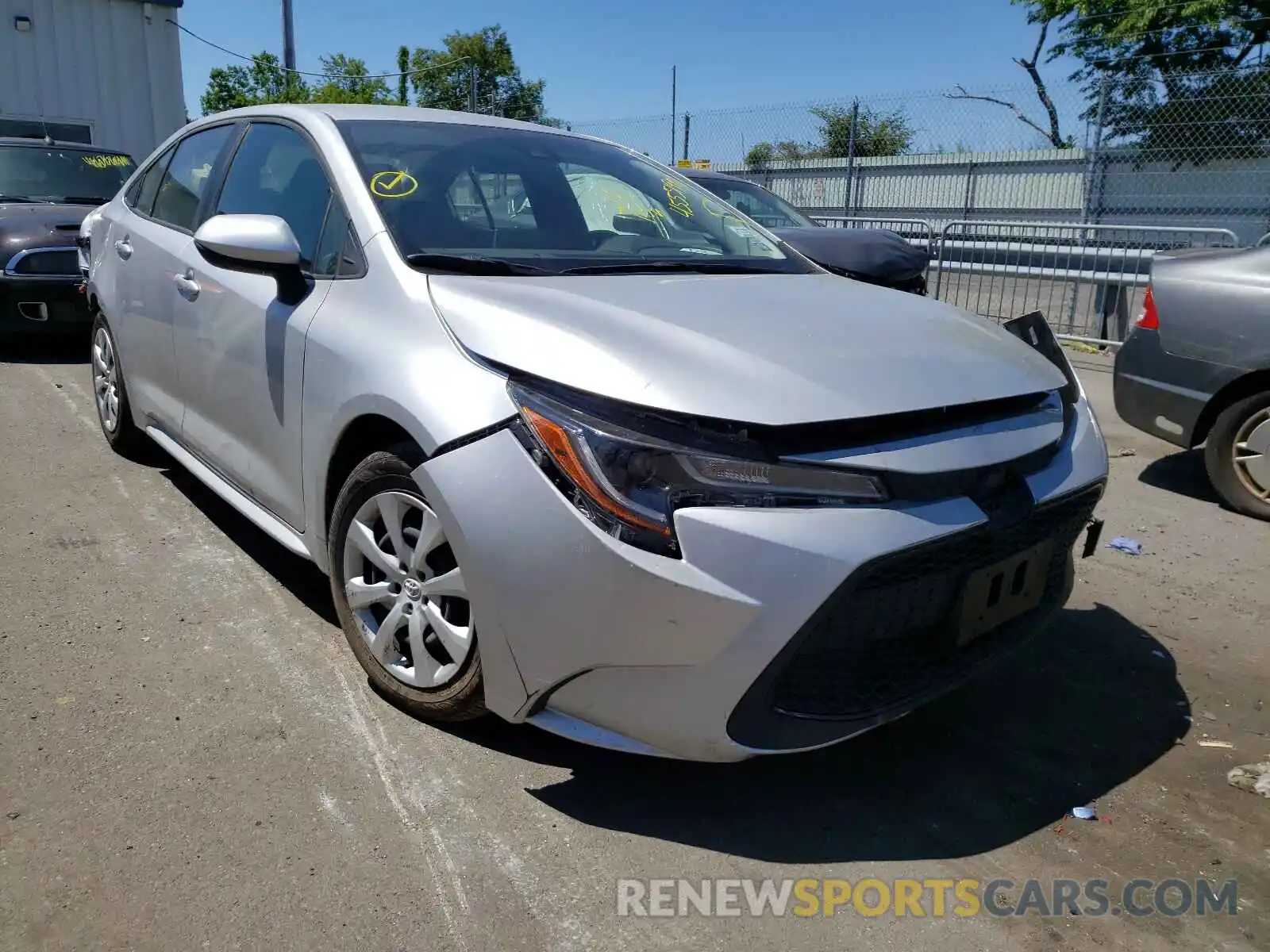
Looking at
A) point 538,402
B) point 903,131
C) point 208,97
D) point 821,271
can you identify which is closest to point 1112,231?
point 903,131

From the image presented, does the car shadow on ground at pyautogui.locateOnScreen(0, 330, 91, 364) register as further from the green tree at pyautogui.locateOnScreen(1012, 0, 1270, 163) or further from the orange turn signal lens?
the green tree at pyautogui.locateOnScreen(1012, 0, 1270, 163)

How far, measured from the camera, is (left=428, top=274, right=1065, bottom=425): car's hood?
210 cm

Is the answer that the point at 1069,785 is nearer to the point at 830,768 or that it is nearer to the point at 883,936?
the point at 830,768

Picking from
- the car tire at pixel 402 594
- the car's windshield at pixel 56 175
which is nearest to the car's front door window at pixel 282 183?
the car tire at pixel 402 594

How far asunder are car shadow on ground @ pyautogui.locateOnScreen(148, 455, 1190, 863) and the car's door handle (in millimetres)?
1712

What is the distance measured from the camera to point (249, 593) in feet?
11.5

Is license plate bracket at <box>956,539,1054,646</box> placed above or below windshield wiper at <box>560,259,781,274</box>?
below

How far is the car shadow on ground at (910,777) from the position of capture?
7.68ft

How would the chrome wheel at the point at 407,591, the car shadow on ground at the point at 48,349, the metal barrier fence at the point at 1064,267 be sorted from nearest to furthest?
the chrome wheel at the point at 407,591, the car shadow on ground at the point at 48,349, the metal barrier fence at the point at 1064,267

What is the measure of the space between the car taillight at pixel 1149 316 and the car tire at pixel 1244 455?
20.8 inches

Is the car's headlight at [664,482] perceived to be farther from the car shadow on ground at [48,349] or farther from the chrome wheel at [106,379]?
the car shadow on ground at [48,349]

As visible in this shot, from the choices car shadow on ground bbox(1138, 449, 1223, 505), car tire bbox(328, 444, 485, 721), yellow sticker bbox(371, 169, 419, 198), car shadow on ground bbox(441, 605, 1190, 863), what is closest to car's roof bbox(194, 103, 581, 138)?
yellow sticker bbox(371, 169, 419, 198)

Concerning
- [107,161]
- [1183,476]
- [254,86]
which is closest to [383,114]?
[1183,476]

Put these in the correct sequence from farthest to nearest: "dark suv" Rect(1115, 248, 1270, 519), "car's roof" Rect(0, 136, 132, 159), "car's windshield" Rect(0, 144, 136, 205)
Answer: "car's roof" Rect(0, 136, 132, 159), "car's windshield" Rect(0, 144, 136, 205), "dark suv" Rect(1115, 248, 1270, 519)
